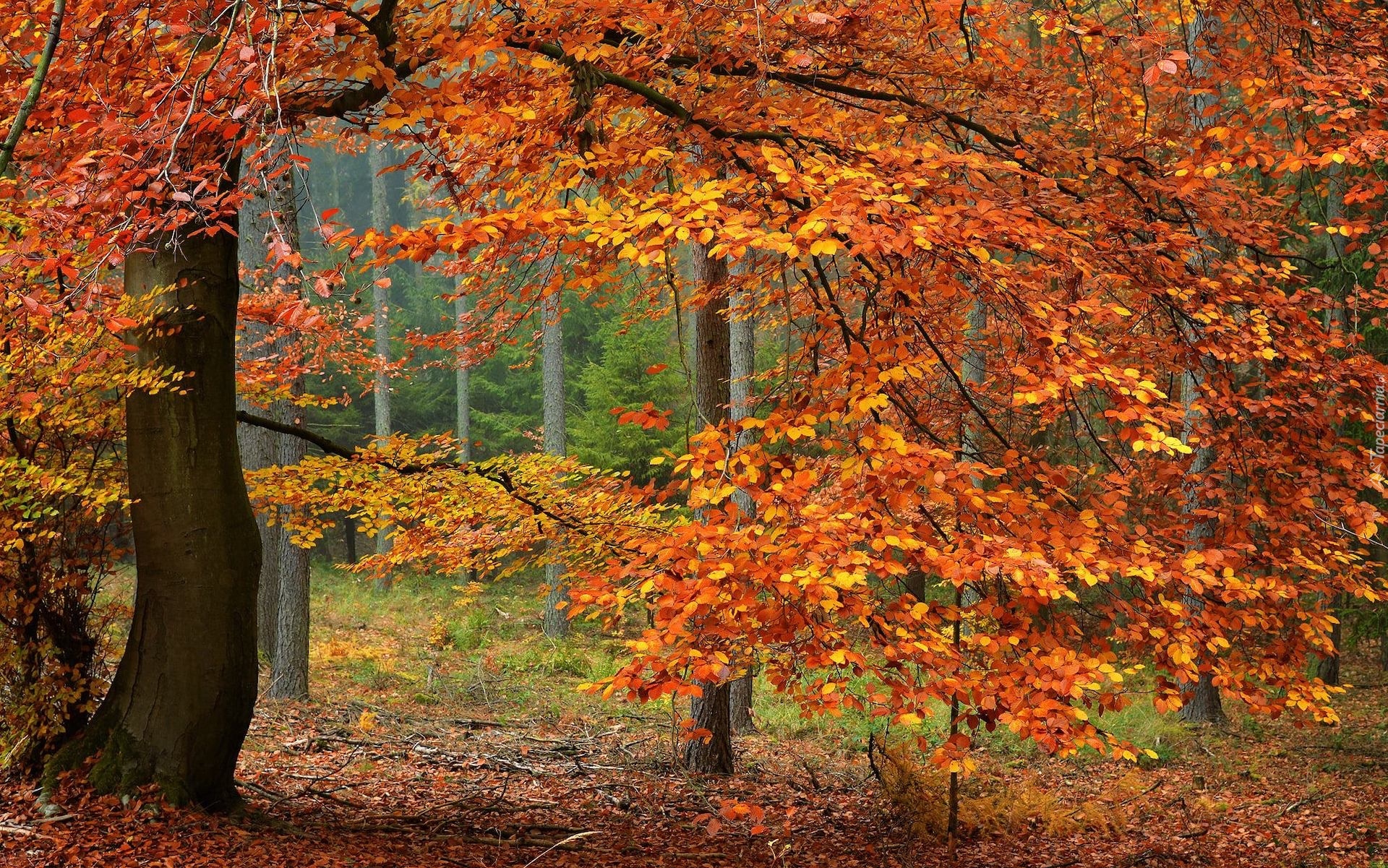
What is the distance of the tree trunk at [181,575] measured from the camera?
16.5 ft

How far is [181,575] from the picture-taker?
16.7 ft

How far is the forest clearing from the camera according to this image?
151 inches

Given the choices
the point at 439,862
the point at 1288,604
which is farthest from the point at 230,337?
the point at 1288,604

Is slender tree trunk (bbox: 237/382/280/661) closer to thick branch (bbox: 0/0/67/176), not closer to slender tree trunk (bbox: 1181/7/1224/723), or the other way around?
thick branch (bbox: 0/0/67/176)

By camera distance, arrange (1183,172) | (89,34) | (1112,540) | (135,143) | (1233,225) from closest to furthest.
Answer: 1. (135,143)
2. (89,34)
3. (1112,540)
4. (1183,172)
5. (1233,225)

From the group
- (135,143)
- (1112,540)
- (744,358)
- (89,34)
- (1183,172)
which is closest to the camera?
(135,143)

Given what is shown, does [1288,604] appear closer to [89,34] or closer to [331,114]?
[331,114]

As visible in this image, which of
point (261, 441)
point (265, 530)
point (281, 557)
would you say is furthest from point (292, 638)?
point (261, 441)

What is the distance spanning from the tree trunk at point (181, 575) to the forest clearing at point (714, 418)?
0.02m

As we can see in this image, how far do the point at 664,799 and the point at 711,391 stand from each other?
3103 millimetres

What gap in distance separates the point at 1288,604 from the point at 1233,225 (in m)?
2.14

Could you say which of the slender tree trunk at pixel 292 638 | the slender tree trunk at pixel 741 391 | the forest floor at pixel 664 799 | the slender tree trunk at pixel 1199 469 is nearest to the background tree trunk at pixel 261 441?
the slender tree trunk at pixel 292 638

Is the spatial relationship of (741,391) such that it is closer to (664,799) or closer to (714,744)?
(714,744)

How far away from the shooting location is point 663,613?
3.68 meters
